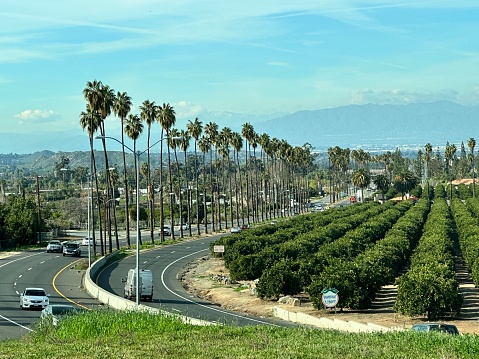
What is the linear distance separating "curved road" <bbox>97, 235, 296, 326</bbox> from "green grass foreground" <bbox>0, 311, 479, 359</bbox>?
3.49m

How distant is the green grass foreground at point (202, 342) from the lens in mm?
20703

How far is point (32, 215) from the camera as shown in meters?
105

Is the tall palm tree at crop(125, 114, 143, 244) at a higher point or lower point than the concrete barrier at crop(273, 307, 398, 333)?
higher

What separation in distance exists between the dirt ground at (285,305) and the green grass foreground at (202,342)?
12.4 m

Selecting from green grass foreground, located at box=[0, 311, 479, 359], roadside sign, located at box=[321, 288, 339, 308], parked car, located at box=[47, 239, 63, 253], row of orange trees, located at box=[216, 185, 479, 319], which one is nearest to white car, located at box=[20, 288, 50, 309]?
row of orange trees, located at box=[216, 185, 479, 319]

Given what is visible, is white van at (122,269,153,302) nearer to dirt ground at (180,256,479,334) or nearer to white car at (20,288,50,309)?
dirt ground at (180,256,479,334)

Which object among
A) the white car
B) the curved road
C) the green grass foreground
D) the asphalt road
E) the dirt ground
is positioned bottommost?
the dirt ground

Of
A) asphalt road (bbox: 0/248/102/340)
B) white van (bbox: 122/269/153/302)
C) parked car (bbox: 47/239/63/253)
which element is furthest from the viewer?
parked car (bbox: 47/239/63/253)

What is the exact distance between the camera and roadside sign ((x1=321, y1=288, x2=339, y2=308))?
146ft

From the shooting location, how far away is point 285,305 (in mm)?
52188

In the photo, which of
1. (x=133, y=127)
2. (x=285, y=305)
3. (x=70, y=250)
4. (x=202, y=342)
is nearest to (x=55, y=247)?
(x=70, y=250)

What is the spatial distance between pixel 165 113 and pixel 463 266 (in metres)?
44.1

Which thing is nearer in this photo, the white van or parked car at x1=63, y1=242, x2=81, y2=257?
the white van

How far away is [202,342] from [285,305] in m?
29.2
